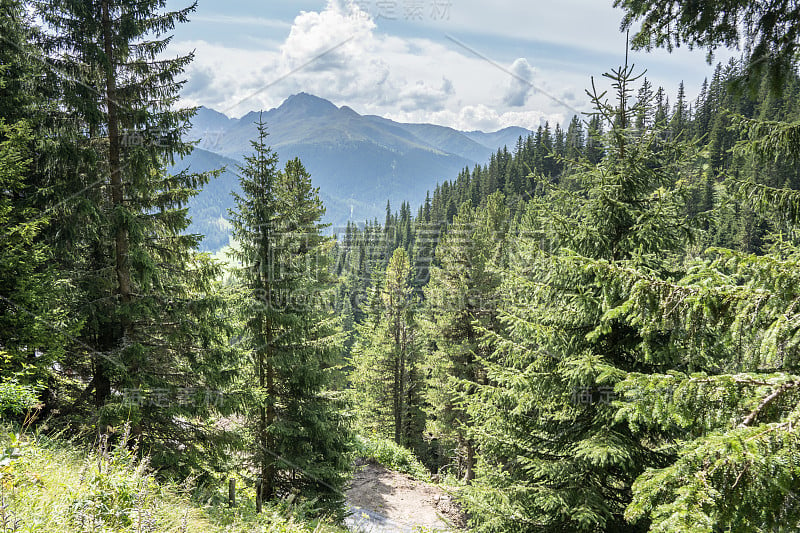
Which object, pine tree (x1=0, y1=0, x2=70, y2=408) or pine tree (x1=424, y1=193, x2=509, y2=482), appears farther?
pine tree (x1=424, y1=193, x2=509, y2=482)

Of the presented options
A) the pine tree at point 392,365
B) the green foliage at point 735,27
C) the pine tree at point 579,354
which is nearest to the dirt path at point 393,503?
the pine tree at point 392,365

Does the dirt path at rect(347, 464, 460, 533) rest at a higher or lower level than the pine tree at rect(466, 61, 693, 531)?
lower

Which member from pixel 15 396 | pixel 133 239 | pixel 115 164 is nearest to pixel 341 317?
pixel 133 239

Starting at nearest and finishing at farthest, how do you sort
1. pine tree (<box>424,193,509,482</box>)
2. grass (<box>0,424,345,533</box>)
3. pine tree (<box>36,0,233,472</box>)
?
grass (<box>0,424,345,533</box>) < pine tree (<box>36,0,233,472</box>) < pine tree (<box>424,193,509,482</box>)

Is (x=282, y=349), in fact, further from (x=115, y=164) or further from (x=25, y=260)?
(x=115, y=164)

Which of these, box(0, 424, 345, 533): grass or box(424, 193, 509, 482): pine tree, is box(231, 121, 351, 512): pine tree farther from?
box(424, 193, 509, 482): pine tree

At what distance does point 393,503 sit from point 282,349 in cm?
867

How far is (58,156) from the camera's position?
25.5 feet

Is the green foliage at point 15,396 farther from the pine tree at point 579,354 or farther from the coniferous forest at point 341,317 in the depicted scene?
the pine tree at point 579,354

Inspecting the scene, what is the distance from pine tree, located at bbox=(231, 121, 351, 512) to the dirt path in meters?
2.66

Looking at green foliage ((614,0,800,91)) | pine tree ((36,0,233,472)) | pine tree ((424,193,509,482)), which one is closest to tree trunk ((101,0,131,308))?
pine tree ((36,0,233,472))

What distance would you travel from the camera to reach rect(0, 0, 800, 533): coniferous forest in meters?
2.65

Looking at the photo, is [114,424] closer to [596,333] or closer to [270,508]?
[270,508]

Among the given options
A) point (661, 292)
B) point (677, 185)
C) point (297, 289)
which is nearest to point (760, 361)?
point (661, 292)
